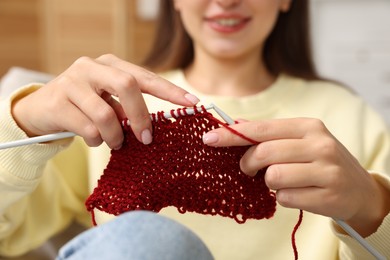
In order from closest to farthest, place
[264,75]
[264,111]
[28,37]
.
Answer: [264,111]
[264,75]
[28,37]

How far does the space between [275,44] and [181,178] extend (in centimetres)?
58

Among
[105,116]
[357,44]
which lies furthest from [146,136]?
[357,44]

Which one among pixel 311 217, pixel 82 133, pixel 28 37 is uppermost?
pixel 82 133

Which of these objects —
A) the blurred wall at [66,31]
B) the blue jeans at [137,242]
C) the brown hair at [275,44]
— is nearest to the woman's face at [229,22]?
the brown hair at [275,44]

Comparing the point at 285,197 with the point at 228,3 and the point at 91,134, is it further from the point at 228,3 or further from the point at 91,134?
the point at 228,3

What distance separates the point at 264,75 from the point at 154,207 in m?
0.52

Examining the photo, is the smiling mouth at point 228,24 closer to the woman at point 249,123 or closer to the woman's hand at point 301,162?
the woman at point 249,123

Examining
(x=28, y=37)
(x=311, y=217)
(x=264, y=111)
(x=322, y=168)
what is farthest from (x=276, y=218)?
(x=28, y=37)

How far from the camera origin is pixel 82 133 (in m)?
0.66

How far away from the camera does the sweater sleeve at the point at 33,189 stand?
2.42 ft

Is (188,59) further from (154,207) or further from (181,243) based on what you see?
(181,243)

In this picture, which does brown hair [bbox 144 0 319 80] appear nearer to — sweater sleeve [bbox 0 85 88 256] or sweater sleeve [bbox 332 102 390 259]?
sweater sleeve [bbox 332 102 390 259]

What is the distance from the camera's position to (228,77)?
106cm

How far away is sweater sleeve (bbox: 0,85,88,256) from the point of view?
0.74m
